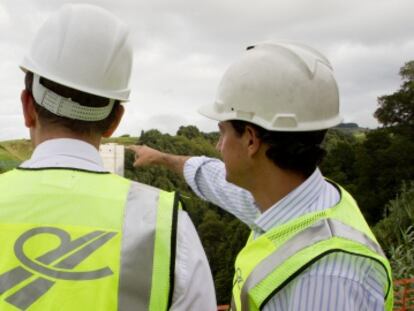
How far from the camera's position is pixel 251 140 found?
7.04 ft

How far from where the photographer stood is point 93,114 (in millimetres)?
1908

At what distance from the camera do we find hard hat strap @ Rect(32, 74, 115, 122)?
1858mm

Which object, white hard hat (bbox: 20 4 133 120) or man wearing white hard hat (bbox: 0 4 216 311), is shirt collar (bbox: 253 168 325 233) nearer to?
man wearing white hard hat (bbox: 0 4 216 311)

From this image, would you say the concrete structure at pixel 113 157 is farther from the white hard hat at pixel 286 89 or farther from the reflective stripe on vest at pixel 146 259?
the reflective stripe on vest at pixel 146 259

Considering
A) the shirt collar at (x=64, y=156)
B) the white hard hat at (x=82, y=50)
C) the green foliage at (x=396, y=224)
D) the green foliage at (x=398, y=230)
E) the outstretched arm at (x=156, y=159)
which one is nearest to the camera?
the shirt collar at (x=64, y=156)

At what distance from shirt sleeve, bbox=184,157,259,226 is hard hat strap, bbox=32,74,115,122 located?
3.66ft

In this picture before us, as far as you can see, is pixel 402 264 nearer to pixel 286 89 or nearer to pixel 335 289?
pixel 286 89

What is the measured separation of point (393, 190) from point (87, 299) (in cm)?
3108

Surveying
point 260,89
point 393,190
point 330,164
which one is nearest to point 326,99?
point 260,89

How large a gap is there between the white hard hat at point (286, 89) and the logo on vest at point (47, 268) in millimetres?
828

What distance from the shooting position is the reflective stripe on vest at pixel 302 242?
175cm

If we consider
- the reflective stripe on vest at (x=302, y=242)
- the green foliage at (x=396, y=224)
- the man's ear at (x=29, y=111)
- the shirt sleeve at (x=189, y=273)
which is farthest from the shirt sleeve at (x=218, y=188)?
the green foliage at (x=396, y=224)

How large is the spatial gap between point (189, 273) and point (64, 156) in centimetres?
57

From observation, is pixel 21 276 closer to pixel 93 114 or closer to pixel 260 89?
pixel 93 114
